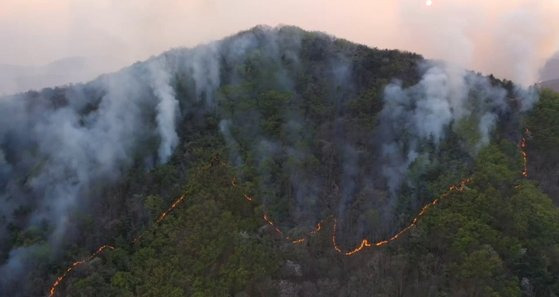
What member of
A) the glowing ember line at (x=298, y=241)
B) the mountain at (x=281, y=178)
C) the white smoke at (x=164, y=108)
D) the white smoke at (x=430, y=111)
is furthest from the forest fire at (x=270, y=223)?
the white smoke at (x=164, y=108)

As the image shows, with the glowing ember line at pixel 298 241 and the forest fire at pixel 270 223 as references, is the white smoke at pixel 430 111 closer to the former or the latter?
the glowing ember line at pixel 298 241

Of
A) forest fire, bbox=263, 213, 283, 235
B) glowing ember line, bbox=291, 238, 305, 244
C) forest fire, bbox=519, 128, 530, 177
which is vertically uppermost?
forest fire, bbox=519, 128, 530, 177

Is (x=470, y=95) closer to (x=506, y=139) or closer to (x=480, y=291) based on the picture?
(x=506, y=139)

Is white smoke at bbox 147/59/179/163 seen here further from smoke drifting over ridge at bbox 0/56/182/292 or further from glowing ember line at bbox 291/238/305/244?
glowing ember line at bbox 291/238/305/244

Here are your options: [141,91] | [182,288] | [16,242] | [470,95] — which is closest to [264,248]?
[182,288]

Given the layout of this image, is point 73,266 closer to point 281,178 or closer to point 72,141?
point 72,141

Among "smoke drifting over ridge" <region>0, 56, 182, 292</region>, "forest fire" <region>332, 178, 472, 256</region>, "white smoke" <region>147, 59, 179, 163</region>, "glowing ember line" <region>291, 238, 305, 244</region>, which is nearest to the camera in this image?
"glowing ember line" <region>291, 238, 305, 244</region>

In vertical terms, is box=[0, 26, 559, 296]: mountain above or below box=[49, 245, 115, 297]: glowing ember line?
above

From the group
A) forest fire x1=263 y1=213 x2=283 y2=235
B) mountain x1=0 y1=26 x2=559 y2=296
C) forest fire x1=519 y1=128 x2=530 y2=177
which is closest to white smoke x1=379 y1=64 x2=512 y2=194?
mountain x1=0 y1=26 x2=559 y2=296
